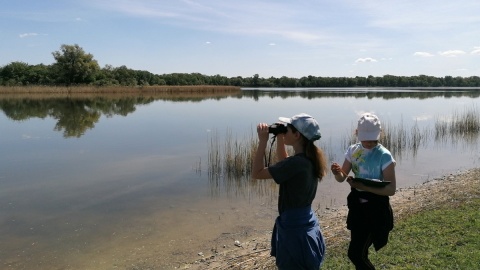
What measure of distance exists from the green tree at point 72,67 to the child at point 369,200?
55446 millimetres

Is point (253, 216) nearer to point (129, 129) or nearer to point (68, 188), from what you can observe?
point (68, 188)

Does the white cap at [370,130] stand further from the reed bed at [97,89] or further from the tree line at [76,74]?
the tree line at [76,74]

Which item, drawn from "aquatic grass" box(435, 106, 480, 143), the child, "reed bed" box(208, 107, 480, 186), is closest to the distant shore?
"reed bed" box(208, 107, 480, 186)

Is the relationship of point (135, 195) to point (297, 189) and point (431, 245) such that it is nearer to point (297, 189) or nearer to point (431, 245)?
point (431, 245)

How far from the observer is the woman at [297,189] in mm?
2383

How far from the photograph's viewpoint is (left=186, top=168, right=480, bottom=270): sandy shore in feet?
15.0

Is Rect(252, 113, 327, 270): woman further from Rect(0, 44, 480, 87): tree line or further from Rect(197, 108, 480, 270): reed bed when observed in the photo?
Rect(0, 44, 480, 87): tree line

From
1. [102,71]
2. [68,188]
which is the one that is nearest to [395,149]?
[68,188]

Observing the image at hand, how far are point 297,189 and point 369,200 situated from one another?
78cm

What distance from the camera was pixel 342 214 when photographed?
6453mm

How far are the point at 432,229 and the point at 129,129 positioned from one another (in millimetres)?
15145

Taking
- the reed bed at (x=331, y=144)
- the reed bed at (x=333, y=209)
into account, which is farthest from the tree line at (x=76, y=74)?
the reed bed at (x=333, y=209)

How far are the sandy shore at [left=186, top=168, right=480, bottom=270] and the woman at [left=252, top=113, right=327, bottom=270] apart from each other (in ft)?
Answer: 6.29

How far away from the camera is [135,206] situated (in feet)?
23.1
